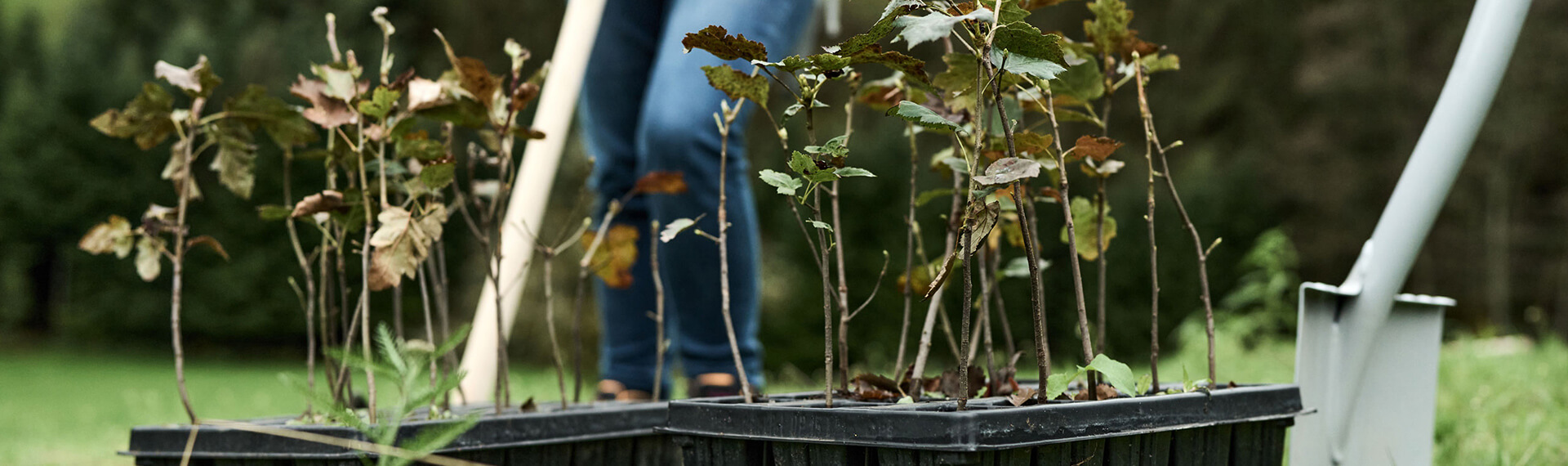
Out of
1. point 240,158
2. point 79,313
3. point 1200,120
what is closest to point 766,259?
point 1200,120

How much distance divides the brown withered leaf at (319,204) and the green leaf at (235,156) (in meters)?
0.17

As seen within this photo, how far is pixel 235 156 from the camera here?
4.17 ft

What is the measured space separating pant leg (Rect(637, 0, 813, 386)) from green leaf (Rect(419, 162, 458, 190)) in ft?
1.43

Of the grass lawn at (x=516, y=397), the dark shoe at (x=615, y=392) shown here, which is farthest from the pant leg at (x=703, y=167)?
the grass lawn at (x=516, y=397)

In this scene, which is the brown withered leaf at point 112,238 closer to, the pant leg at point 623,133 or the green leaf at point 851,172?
the pant leg at point 623,133

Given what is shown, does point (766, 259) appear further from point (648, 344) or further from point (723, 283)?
point (723, 283)

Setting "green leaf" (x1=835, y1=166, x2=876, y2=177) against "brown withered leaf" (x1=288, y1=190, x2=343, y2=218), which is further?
"brown withered leaf" (x1=288, y1=190, x2=343, y2=218)

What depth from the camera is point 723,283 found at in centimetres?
105

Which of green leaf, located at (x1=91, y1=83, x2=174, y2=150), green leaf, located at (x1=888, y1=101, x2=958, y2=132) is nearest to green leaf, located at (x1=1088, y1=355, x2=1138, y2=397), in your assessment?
green leaf, located at (x1=888, y1=101, x2=958, y2=132)

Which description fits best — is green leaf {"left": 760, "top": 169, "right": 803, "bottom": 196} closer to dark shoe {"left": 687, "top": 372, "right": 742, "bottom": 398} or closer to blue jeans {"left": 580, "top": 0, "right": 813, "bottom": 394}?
blue jeans {"left": 580, "top": 0, "right": 813, "bottom": 394}

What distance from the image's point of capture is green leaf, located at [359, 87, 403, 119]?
43.7 inches

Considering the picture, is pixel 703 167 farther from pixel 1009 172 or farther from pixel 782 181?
pixel 1009 172

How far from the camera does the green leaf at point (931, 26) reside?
0.69 metres

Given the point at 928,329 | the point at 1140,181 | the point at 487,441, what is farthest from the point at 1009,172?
the point at 1140,181
